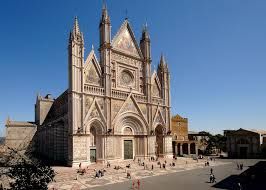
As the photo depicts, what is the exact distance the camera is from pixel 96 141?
4038cm

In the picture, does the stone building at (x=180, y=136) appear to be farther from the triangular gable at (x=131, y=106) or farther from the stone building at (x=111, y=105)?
the triangular gable at (x=131, y=106)

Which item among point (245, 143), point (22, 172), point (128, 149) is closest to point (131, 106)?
point (128, 149)

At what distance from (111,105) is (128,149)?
8.58 m

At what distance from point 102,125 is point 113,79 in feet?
27.6

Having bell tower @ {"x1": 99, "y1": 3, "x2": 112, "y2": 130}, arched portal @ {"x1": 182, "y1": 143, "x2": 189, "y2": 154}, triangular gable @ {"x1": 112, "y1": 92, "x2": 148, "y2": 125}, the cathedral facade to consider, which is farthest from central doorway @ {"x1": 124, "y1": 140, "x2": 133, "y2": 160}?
arched portal @ {"x1": 182, "y1": 143, "x2": 189, "y2": 154}

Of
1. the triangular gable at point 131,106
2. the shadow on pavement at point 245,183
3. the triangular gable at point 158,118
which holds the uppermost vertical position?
the triangular gable at point 131,106

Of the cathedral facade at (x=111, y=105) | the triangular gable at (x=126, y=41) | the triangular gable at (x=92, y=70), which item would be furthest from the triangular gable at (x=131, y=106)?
the triangular gable at (x=126, y=41)

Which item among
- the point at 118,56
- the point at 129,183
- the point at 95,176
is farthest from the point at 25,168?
the point at 118,56

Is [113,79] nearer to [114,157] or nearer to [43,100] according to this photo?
[114,157]

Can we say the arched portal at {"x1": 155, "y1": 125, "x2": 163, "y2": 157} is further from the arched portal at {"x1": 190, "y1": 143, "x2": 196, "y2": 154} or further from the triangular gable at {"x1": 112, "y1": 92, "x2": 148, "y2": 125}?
the arched portal at {"x1": 190, "y1": 143, "x2": 196, "y2": 154}

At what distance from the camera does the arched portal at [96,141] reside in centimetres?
3988

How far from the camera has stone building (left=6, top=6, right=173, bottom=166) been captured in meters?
37.8

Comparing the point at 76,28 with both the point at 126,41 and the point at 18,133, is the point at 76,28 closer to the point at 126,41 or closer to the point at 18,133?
the point at 126,41

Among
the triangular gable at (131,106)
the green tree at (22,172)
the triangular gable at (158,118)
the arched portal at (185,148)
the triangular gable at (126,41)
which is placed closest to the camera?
the green tree at (22,172)
